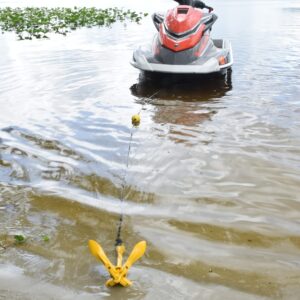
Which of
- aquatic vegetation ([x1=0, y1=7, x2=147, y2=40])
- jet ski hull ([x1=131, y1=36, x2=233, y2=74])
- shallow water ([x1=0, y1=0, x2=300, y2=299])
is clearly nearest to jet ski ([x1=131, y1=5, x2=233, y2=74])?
jet ski hull ([x1=131, y1=36, x2=233, y2=74])

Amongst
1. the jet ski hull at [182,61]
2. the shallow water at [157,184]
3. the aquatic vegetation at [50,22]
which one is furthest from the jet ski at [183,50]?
the aquatic vegetation at [50,22]

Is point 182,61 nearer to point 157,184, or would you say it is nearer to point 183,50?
point 183,50

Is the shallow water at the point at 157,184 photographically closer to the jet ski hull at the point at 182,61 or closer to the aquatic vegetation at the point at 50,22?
the jet ski hull at the point at 182,61

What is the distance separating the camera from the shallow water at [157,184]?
2.40 metres

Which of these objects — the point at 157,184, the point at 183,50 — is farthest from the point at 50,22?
the point at 157,184

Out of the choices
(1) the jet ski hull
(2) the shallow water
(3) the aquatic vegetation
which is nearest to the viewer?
(2) the shallow water

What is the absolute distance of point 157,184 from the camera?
363 centimetres

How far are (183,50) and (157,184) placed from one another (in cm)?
349

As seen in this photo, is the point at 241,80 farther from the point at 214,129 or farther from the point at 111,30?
the point at 111,30

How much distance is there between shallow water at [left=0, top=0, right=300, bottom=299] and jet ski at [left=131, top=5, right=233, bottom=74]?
0.45m

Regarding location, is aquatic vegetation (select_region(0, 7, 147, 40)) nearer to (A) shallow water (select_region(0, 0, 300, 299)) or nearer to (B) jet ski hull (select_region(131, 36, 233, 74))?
(B) jet ski hull (select_region(131, 36, 233, 74))

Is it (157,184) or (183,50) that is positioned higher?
(183,50)

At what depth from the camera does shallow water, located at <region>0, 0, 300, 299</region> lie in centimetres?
240

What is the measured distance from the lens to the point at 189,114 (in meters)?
5.58
